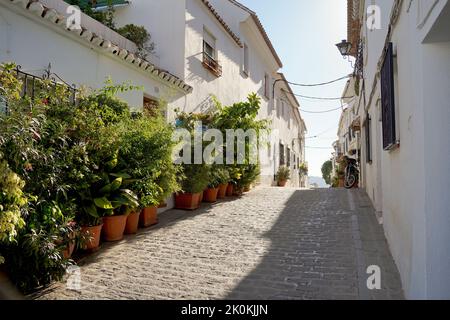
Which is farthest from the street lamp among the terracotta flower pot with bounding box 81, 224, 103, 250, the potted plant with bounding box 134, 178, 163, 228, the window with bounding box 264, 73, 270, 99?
the terracotta flower pot with bounding box 81, 224, 103, 250

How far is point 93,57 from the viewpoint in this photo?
6473 mm

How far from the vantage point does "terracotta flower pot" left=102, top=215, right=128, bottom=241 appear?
220 inches

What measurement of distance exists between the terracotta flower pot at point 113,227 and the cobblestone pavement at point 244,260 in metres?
0.17

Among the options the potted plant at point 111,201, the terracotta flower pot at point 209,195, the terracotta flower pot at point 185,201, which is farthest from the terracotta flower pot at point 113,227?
the terracotta flower pot at point 209,195

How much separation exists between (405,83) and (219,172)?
617 centimetres

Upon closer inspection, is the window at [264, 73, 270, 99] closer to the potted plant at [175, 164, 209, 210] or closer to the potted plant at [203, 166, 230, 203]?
the potted plant at [203, 166, 230, 203]

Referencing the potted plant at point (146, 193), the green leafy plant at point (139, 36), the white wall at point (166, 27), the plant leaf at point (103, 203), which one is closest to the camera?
the plant leaf at point (103, 203)

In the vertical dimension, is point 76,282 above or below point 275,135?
below

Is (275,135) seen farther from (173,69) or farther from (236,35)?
(173,69)

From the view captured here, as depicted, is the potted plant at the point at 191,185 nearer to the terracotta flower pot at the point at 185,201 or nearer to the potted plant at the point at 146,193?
the terracotta flower pot at the point at 185,201

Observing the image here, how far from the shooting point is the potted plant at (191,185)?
27.1ft

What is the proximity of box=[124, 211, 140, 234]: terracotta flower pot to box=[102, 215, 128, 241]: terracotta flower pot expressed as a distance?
371 millimetres

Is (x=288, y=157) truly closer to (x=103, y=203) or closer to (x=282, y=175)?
(x=282, y=175)
